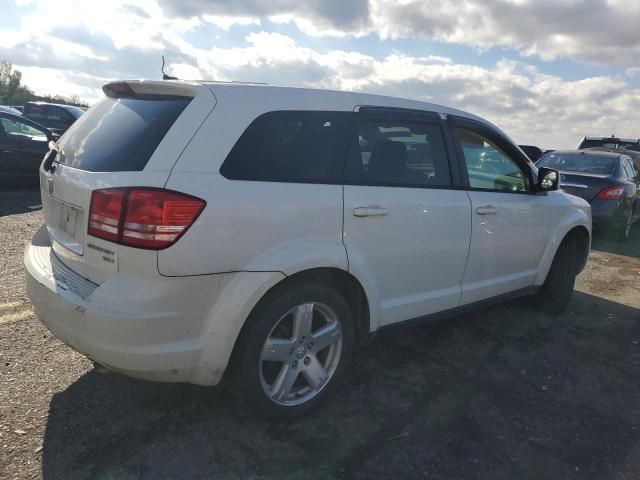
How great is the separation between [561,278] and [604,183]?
13.3 ft

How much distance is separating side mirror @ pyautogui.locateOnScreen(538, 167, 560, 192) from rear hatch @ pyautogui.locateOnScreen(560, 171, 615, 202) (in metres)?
4.24

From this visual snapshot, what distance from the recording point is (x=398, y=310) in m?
3.31

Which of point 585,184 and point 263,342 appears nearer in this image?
point 263,342

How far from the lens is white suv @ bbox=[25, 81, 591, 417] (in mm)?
2348

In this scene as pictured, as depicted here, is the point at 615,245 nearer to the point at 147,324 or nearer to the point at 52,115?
the point at 147,324

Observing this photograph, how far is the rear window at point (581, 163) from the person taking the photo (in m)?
8.71

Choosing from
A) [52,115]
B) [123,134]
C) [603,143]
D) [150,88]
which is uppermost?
[603,143]

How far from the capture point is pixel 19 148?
9219 mm

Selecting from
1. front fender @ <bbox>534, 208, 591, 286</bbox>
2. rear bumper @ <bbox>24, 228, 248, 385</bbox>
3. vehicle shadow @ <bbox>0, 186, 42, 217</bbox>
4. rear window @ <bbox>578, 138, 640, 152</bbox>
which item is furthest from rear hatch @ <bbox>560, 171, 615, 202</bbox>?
vehicle shadow @ <bbox>0, 186, 42, 217</bbox>

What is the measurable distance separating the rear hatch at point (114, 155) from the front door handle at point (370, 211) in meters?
0.97

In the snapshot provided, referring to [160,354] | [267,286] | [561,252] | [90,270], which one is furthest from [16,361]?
[561,252]

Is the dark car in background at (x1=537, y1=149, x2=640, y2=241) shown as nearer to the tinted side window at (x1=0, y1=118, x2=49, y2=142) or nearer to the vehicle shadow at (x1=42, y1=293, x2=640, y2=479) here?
the vehicle shadow at (x1=42, y1=293, x2=640, y2=479)

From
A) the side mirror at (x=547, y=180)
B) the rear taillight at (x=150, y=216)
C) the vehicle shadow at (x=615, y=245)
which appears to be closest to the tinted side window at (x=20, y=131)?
the rear taillight at (x=150, y=216)

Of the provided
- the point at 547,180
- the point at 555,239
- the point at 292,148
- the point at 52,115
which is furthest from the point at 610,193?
the point at 52,115
